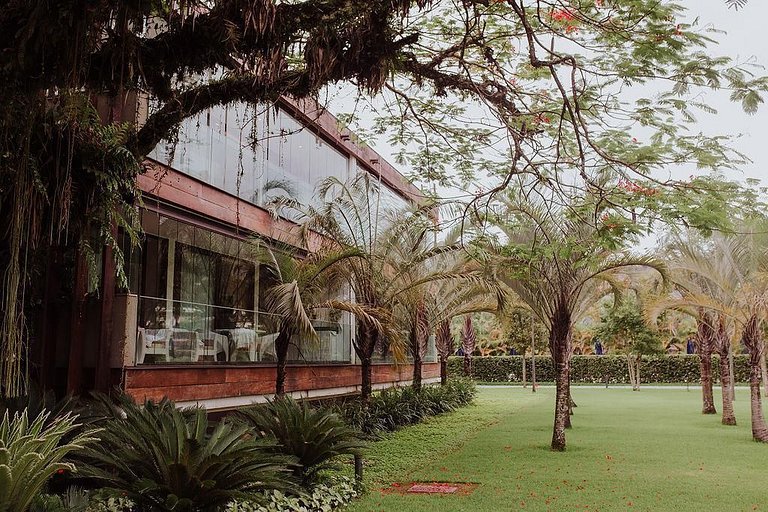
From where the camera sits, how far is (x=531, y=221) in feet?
39.7

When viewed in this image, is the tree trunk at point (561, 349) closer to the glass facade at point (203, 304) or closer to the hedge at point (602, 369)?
the glass facade at point (203, 304)

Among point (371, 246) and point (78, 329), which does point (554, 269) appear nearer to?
point (371, 246)

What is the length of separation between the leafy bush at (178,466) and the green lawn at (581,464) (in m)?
2.06

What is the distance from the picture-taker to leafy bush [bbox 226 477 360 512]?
21.5 feet

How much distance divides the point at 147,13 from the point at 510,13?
4535 millimetres

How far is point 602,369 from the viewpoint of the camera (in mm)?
36656

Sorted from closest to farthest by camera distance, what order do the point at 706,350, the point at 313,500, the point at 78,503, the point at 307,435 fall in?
the point at 78,503 < the point at 313,500 < the point at 307,435 < the point at 706,350

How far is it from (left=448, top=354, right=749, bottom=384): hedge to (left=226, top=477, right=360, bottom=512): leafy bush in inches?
1067

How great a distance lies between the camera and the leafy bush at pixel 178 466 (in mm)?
5266

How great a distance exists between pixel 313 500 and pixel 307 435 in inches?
27.2

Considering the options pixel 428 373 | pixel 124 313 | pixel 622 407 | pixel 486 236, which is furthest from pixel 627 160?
pixel 428 373

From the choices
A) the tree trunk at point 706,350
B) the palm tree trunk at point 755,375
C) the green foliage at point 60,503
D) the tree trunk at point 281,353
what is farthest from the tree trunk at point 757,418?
the green foliage at point 60,503

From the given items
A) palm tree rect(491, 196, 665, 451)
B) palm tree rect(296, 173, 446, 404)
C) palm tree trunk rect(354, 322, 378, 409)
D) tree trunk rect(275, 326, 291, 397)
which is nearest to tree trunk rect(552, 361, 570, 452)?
palm tree rect(491, 196, 665, 451)

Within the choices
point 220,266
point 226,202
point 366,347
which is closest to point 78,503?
point 226,202
